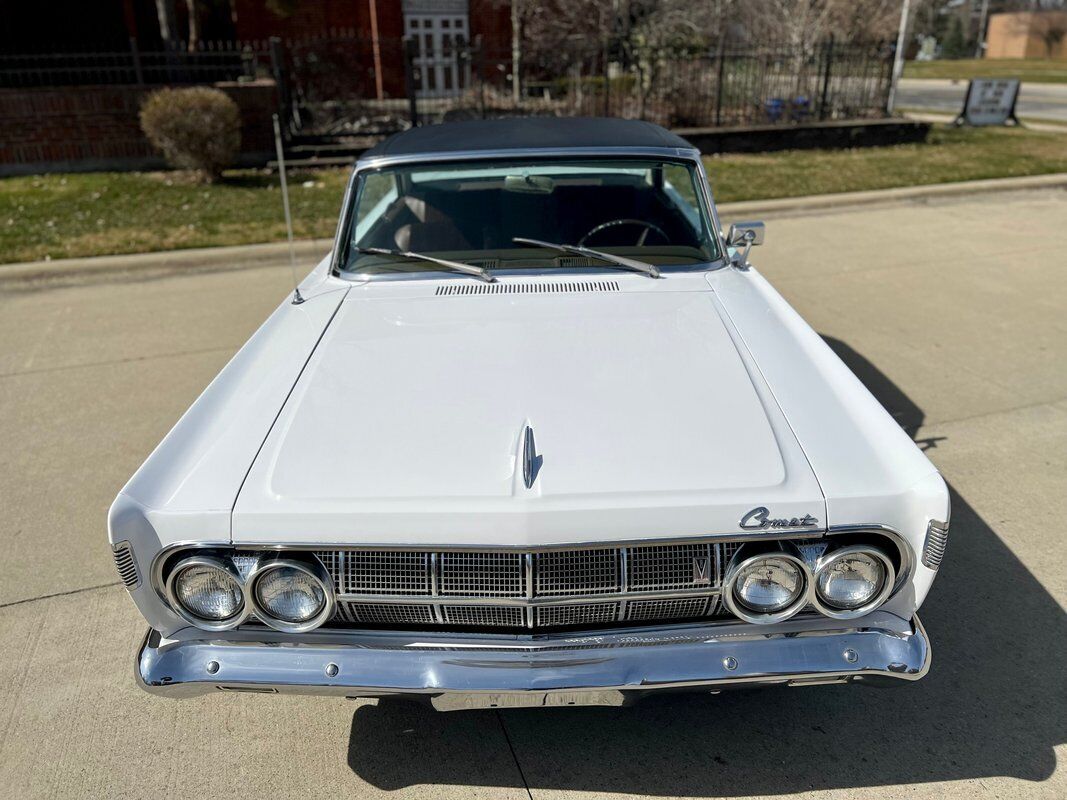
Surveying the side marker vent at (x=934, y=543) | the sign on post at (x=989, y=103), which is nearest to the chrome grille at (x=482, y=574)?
the side marker vent at (x=934, y=543)

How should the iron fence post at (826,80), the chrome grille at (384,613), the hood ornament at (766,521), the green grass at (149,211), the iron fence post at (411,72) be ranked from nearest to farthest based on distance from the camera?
1. the hood ornament at (766,521)
2. the chrome grille at (384,613)
3. the green grass at (149,211)
4. the iron fence post at (411,72)
5. the iron fence post at (826,80)

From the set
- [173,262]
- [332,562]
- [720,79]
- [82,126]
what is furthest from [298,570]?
[720,79]

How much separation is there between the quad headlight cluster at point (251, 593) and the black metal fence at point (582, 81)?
37.8 feet

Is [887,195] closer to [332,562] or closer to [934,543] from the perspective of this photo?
[934,543]

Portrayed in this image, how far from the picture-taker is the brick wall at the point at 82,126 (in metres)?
11.5

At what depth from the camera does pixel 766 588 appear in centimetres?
212

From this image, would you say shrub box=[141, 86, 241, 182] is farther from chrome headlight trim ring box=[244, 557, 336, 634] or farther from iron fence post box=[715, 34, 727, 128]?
chrome headlight trim ring box=[244, 557, 336, 634]

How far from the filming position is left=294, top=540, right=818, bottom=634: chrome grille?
6.80 ft

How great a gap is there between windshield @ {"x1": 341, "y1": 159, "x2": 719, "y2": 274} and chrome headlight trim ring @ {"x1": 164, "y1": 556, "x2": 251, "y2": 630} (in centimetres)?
163

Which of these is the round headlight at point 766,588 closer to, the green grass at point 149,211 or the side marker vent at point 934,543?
the side marker vent at point 934,543

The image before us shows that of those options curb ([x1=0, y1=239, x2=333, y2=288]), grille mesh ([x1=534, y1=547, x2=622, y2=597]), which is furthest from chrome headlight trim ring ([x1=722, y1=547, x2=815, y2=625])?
curb ([x1=0, y1=239, x2=333, y2=288])

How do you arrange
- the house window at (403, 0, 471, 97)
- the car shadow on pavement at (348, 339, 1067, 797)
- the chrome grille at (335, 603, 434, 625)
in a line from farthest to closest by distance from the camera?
1. the house window at (403, 0, 471, 97)
2. the car shadow on pavement at (348, 339, 1067, 797)
3. the chrome grille at (335, 603, 434, 625)

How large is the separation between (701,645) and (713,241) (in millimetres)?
1952

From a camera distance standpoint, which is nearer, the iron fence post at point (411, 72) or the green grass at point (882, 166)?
the green grass at point (882, 166)
